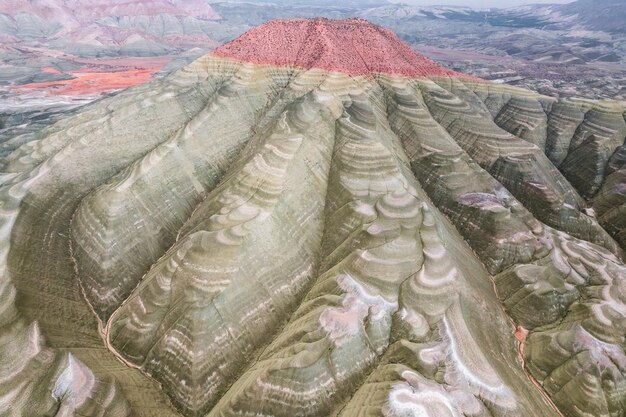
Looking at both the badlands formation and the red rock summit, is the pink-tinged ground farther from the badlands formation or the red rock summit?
the red rock summit

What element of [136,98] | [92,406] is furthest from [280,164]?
[136,98]

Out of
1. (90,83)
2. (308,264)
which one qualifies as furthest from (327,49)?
(90,83)

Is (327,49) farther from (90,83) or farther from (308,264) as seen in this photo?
(90,83)

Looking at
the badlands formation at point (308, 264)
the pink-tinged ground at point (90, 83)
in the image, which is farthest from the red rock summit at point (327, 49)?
the pink-tinged ground at point (90, 83)

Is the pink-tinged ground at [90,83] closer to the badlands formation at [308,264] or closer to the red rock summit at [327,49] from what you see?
the badlands formation at [308,264]

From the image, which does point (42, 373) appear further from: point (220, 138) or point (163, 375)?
point (220, 138)
